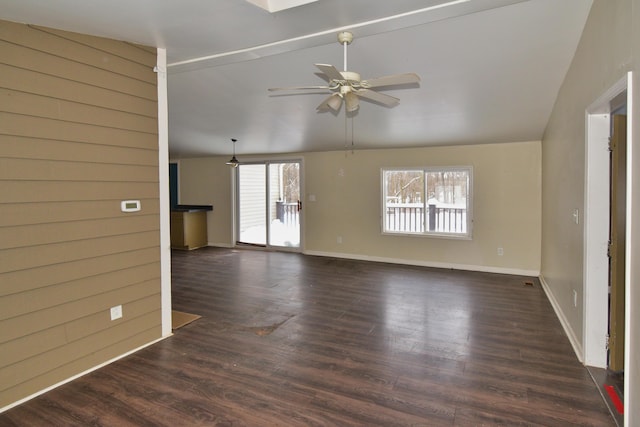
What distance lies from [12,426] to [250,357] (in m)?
1.49

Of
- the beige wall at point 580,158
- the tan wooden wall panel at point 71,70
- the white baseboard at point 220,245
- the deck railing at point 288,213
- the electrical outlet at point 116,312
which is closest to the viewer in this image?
the beige wall at point 580,158

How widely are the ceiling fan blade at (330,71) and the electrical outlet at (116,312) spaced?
8.02 ft

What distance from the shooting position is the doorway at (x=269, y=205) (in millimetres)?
7844

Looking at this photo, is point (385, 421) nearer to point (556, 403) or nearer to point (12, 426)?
point (556, 403)

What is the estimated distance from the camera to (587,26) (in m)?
2.69

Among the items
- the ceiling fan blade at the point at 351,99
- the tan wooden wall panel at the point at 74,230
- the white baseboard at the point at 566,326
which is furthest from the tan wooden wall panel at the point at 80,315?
the white baseboard at the point at 566,326

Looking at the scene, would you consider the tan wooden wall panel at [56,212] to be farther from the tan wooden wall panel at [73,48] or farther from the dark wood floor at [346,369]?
the dark wood floor at [346,369]

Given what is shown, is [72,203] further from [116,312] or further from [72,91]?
[116,312]

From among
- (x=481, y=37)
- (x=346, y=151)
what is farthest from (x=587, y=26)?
(x=346, y=151)

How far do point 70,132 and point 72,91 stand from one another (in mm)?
296

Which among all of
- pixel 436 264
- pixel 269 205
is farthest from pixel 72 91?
pixel 436 264

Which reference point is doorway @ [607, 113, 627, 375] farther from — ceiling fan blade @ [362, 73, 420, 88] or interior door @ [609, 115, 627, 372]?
ceiling fan blade @ [362, 73, 420, 88]

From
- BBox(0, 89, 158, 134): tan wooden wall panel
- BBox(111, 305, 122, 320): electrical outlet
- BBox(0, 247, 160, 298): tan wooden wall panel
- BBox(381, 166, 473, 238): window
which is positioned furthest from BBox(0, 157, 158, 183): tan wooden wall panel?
BBox(381, 166, 473, 238): window

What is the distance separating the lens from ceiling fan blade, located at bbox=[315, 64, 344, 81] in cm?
233
